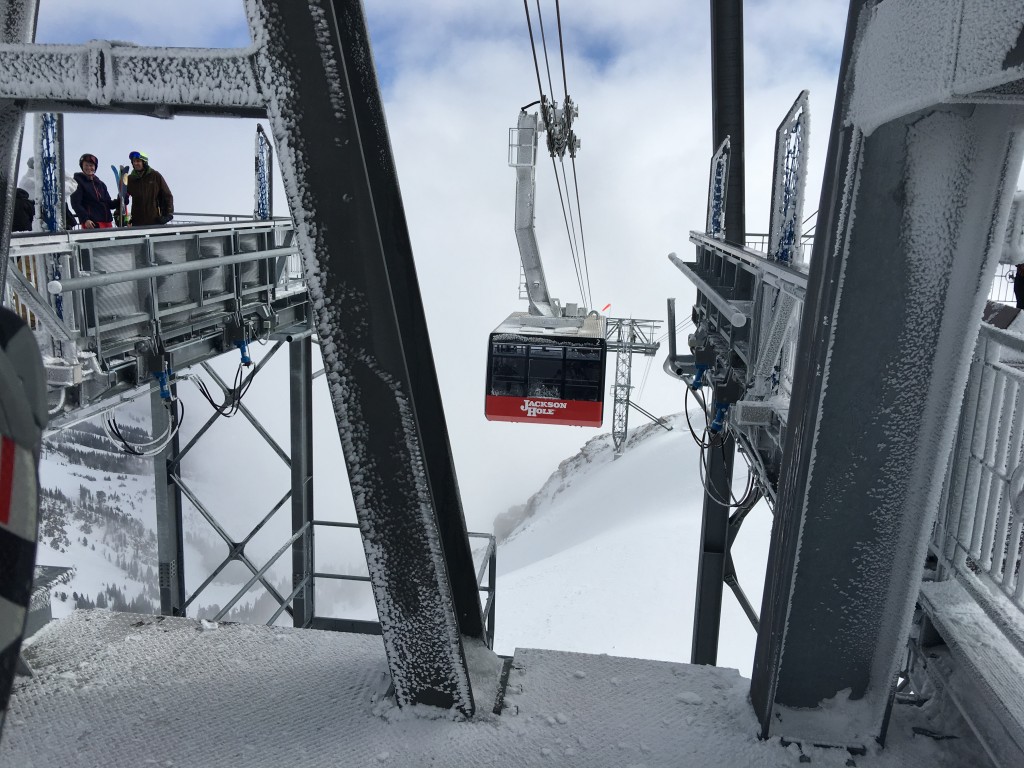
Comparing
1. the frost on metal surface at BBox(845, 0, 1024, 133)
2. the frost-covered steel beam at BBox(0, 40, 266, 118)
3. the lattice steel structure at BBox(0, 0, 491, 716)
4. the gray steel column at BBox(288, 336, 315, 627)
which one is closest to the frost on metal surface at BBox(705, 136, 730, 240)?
the gray steel column at BBox(288, 336, 315, 627)

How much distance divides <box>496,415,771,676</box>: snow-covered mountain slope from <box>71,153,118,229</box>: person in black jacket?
1252cm

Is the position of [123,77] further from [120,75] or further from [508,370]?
[508,370]

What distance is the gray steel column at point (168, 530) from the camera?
757 centimetres

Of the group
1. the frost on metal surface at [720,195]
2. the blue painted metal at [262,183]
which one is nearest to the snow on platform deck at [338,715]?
the blue painted metal at [262,183]

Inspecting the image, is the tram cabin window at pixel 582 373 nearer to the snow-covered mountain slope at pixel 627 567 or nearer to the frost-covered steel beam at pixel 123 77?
the snow-covered mountain slope at pixel 627 567

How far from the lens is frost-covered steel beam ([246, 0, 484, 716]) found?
5.93 feet

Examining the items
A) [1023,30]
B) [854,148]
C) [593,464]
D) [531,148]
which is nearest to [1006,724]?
[854,148]

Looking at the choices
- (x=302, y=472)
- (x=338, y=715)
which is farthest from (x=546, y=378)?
(x=338, y=715)

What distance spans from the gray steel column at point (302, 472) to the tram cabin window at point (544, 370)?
388 centimetres

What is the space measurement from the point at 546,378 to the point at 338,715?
964 centimetres

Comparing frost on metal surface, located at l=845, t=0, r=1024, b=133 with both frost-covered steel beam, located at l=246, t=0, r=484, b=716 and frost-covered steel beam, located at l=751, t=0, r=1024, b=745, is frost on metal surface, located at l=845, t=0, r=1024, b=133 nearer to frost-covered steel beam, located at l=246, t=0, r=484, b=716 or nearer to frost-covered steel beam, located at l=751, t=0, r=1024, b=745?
frost-covered steel beam, located at l=751, t=0, r=1024, b=745

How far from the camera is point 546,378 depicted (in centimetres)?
1178

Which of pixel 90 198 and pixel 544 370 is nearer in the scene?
pixel 90 198

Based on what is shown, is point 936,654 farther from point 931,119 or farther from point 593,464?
point 593,464
